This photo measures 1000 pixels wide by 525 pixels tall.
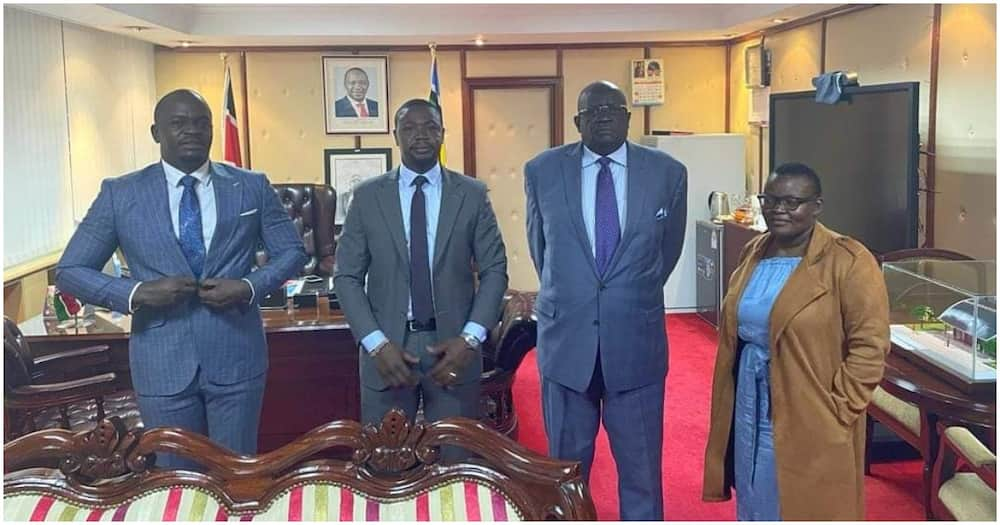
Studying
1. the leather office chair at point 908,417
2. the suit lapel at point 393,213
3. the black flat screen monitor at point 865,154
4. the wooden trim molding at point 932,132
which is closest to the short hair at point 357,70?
the black flat screen monitor at point 865,154

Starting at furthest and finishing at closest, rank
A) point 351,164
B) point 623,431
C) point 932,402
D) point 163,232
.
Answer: point 351,164 → point 932,402 → point 623,431 → point 163,232

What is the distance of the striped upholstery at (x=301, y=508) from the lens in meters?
1.51

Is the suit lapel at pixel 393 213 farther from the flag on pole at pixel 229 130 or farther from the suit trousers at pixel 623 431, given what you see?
the flag on pole at pixel 229 130

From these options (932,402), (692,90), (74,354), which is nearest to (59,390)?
(74,354)

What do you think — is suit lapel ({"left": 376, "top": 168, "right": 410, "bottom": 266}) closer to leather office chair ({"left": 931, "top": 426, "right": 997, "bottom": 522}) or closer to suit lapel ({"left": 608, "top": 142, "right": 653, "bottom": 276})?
suit lapel ({"left": 608, "top": 142, "right": 653, "bottom": 276})

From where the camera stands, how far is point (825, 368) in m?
2.12

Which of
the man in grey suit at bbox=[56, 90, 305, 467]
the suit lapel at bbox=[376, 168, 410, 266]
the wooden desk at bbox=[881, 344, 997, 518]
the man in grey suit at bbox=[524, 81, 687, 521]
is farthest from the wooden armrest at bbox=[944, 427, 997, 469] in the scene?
the man in grey suit at bbox=[56, 90, 305, 467]

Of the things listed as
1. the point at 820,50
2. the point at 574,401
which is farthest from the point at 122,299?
the point at 820,50

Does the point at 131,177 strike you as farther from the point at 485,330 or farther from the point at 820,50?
the point at 820,50

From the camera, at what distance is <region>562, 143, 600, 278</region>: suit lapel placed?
8.27ft

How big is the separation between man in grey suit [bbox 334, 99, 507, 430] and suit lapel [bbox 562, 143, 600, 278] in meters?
0.23

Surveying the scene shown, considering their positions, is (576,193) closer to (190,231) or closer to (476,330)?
(476,330)

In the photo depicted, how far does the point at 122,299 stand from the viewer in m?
2.18

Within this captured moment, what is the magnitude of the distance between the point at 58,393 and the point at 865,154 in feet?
11.8
